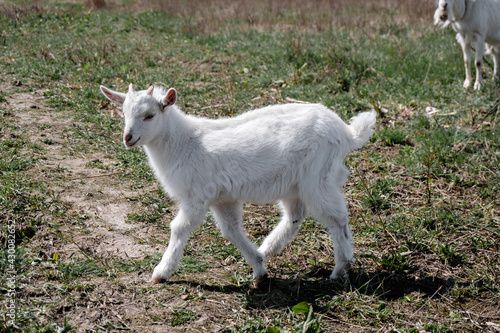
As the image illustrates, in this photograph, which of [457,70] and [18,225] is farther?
[457,70]

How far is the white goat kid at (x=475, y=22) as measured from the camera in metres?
9.35

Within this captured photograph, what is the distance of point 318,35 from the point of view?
40.4 ft

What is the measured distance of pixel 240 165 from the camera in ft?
13.9

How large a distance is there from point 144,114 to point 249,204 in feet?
6.85

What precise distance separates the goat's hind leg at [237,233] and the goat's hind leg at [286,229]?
214 mm

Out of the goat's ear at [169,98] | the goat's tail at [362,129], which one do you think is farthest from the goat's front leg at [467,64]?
the goat's ear at [169,98]

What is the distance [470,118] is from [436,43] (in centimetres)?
482

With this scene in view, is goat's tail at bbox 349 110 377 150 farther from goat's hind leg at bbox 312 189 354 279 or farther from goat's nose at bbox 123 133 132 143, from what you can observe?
goat's nose at bbox 123 133 132 143

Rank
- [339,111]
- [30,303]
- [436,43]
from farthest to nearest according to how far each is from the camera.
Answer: [436,43] < [339,111] < [30,303]

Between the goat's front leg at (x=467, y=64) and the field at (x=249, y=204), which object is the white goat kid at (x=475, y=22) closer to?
the goat's front leg at (x=467, y=64)

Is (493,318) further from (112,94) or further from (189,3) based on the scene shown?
(189,3)

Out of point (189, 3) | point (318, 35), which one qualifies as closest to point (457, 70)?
point (318, 35)

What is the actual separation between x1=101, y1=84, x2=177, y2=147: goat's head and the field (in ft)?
3.78

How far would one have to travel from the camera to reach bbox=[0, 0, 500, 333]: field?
381 centimetres
